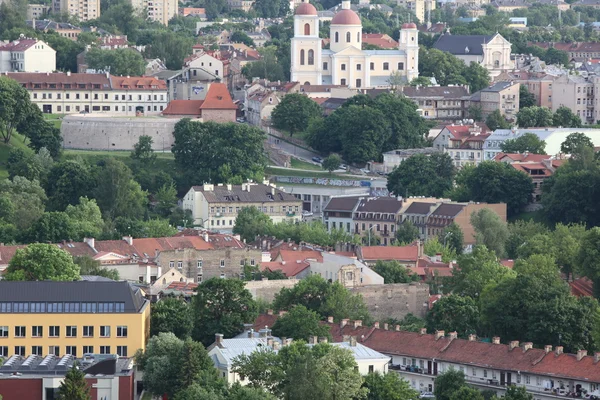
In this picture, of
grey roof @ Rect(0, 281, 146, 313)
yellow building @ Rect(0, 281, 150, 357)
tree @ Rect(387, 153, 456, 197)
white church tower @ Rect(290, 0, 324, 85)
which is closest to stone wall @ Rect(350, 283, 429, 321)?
grey roof @ Rect(0, 281, 146, 313)

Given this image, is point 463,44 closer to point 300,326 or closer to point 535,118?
point 535,118

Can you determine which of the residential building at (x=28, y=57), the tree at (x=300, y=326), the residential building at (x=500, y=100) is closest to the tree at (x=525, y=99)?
the residential building at (x=500, y=100)

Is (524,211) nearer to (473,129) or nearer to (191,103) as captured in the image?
(473,129)

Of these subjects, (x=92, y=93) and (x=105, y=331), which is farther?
(x=92, y=93)

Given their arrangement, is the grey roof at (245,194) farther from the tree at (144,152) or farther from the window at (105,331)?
the window at (105,331)

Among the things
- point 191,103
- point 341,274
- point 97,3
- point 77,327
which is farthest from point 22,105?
point 97,3

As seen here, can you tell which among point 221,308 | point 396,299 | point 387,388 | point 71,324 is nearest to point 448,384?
point 387,388

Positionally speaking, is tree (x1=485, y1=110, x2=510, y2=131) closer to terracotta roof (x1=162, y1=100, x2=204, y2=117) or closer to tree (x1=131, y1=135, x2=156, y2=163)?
terracotta roof (x1=162, y1=100, x2=204, y2=117)
